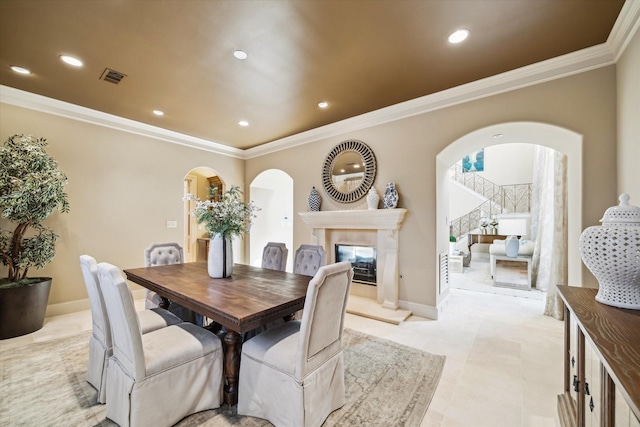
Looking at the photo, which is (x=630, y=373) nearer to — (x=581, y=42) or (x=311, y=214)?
(x=581, y=42)

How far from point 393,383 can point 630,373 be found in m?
1.62

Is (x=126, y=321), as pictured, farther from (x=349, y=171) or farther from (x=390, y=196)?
(x=349, y=171)

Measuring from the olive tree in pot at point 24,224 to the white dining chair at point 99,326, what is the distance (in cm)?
176

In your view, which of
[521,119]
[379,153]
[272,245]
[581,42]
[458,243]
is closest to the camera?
[581,42]

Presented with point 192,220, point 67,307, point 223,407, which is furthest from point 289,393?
point 192,220

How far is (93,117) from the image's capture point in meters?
3.77

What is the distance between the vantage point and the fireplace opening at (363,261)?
4105 millimetres

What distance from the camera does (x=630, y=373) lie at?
2.41ft

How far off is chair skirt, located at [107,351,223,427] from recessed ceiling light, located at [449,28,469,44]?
9.99ft

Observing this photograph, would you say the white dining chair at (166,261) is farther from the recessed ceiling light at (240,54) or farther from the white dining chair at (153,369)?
the recessed ceiling light at (240,54)

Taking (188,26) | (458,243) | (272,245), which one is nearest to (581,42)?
(188,26)

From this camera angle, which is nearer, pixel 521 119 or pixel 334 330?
pixel 334 330

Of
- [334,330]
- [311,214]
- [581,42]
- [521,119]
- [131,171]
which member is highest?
[581,42]

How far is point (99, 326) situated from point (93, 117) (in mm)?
3306
